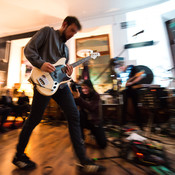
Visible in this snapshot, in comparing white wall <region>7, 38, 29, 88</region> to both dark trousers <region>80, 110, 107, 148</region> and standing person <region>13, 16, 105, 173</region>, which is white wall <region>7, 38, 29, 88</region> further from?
standing person <region>13, 16, 105, 173</region>

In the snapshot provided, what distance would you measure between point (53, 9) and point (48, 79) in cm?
362

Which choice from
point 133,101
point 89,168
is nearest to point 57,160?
point 89,168

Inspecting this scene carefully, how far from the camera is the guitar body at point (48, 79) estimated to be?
0.83 m

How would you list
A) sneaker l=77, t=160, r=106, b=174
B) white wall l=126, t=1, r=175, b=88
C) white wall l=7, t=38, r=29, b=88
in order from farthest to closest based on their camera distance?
white wall l=7, t=38, r=29, b=88
white wall l=126, t=1, r=175, b=88
sneaker l=77, t=160, r=106, b=174

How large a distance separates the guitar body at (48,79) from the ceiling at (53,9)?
330 cm

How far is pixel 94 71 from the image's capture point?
4.00 metres

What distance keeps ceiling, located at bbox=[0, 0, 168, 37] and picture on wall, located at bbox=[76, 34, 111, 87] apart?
2.41 ft

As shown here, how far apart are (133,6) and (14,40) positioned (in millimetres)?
4660

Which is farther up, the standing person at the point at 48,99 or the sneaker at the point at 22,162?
the standing person at the point at 48,99

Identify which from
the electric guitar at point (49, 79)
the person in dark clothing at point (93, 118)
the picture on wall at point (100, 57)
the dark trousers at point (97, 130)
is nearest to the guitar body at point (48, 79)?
the electric guitar at point (49, 79)

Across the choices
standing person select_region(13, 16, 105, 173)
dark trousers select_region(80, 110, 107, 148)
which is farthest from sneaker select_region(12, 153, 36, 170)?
dark trousers select_region(80, 110, 107, 148)

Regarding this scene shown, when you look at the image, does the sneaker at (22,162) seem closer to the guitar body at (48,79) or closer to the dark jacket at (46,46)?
the guitar body at (48,79)

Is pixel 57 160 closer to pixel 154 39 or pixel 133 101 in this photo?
pixel 133 101

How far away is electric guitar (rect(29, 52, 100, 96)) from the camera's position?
0.83m
